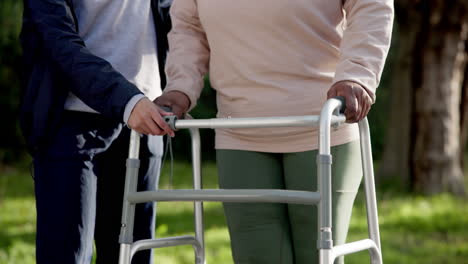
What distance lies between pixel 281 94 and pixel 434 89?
21.1 ft

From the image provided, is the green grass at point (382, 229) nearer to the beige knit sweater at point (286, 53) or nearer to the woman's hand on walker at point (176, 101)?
the woman's hand on walker at point (176, 101)

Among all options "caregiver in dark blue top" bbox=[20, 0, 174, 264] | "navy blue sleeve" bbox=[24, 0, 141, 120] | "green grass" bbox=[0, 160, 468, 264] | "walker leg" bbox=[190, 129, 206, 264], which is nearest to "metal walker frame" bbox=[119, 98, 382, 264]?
"walker leg" bbox=[190, 129, 206, 264]

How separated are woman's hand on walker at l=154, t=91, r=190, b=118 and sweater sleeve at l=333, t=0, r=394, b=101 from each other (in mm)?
541

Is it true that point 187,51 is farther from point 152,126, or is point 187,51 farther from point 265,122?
point 265,122

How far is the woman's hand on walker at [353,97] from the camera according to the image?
8.02 feet

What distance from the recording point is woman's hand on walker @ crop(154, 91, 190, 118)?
9.07 feet

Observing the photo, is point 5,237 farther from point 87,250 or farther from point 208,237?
point 87,250

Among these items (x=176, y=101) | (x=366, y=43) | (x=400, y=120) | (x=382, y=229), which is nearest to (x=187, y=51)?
(x=176, y=101)

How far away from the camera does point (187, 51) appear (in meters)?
2.91

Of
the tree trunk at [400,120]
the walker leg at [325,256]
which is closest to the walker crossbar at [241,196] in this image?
the walker leg at [325,256]

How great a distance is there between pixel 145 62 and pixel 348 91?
861 millimetres

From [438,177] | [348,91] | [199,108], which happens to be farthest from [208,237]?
[199,108]

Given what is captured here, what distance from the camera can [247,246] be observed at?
9.12 ft

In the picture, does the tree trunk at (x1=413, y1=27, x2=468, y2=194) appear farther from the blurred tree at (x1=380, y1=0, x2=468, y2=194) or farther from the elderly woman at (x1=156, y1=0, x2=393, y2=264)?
the elderly woman at (x1=156, y1=0, x2=393, y2=264)
